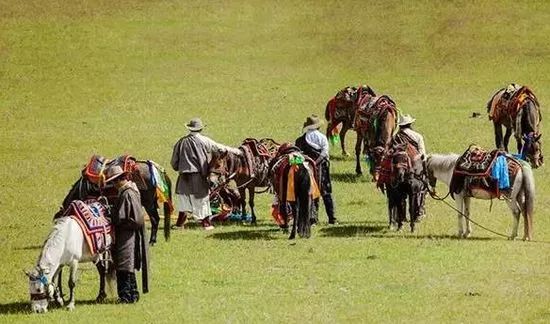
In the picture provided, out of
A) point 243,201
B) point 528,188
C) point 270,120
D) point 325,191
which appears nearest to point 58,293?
point 243,201

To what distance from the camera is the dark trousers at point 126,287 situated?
1823cm

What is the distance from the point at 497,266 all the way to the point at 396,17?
33.1 metres

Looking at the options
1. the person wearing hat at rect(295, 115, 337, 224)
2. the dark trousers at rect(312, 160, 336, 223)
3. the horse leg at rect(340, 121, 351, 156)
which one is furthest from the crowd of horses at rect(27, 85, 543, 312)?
the horse leg at rect(340, 121, 351, 156)

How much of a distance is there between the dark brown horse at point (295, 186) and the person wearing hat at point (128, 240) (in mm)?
4546

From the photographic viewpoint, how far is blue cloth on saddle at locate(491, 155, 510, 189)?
2202 cm

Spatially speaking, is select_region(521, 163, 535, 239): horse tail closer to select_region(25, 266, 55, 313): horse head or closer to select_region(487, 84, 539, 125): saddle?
select_region(25, 266, 55, 313): horse head

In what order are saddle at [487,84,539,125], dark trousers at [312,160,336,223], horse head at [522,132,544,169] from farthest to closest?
saddle at [487,84,539,125] < horse head at [522,132,544,169] < dark trousers at [312,160,336,223]

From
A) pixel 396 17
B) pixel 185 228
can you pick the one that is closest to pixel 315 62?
pixel 396 17

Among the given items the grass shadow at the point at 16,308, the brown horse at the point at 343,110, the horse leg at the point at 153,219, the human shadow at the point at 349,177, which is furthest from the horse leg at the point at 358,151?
the grass shadow at the point at 16,308

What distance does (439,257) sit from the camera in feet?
69.1

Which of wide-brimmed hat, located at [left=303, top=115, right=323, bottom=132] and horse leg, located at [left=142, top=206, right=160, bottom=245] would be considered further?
wide-brimmed hat, located at [left=303, top=115, right=323, bottom=132]

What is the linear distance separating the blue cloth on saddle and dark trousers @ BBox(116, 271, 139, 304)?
6718 millimetres

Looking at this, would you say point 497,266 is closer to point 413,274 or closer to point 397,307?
point 413,274

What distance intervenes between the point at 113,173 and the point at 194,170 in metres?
4.92
